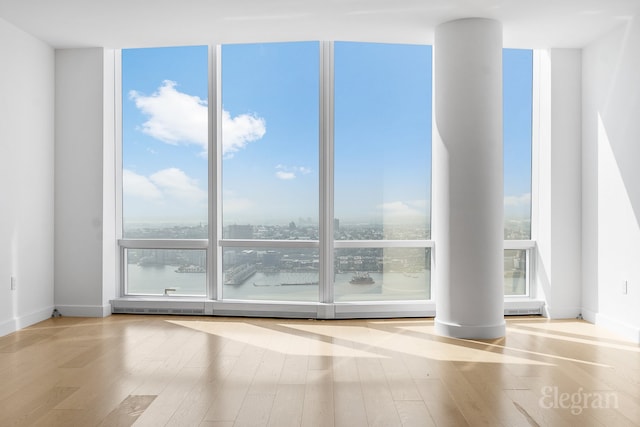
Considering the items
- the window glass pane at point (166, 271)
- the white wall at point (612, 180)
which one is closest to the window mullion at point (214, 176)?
the window glass pane at point (166, 271)

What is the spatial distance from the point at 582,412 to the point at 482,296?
171 cm

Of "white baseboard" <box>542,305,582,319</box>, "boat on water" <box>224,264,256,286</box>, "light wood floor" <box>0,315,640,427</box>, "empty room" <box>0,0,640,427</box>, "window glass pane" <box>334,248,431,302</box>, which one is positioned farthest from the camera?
"boat on water" <box>224,264,256,286</box>

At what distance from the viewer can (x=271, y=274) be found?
17.8 ft

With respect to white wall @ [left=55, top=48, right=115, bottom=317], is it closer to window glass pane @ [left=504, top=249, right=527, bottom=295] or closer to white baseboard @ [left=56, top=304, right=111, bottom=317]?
white baseboard @ [left=56, top=304, right=111, bottom=317]

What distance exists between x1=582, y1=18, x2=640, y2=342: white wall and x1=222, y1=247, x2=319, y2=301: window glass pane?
2725 millimetres

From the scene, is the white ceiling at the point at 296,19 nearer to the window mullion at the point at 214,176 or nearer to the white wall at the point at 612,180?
the white wall at the point at 612,180

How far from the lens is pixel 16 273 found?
188 inches

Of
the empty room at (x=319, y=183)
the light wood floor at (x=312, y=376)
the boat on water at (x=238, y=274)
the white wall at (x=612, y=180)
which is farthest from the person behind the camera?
the boat on water at (x=238, y=274)

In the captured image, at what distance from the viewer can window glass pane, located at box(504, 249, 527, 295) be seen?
18.0ft

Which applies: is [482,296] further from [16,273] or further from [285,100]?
[16,273]

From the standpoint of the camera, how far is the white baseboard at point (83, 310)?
5.30 m

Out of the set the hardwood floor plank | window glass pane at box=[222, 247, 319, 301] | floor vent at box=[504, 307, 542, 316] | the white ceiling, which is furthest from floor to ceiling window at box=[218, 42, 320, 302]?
the hardwood floor plank

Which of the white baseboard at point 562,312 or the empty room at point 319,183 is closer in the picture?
the empty room at point 319,183

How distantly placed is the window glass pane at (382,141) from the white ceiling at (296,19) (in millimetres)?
441
